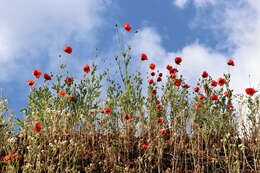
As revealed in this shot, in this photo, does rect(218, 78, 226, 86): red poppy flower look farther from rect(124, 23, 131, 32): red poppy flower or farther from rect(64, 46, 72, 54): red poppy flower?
rect(64, 46, 72, 54): red poppy flower

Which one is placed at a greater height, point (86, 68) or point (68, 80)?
point (86, 68)

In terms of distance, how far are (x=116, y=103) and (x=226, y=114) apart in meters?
1.96

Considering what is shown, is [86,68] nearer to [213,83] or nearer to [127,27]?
[127,27]

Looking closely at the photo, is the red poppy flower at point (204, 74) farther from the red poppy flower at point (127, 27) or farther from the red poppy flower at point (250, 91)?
the red poppy flower at point (127, 27)

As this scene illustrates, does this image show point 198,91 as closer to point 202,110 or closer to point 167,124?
point 202,110

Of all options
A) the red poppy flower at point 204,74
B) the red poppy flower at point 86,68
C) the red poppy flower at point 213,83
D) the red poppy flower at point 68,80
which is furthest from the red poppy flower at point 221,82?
the red poppy flower at point 68,80

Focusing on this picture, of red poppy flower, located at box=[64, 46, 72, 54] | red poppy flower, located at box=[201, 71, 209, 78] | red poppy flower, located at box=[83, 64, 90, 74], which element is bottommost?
red poppy flower, located at box=[83, 64, 90, 74]

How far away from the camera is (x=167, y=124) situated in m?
5.88

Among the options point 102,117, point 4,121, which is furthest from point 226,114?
point 4,121

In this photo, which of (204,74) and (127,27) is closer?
(127,27)

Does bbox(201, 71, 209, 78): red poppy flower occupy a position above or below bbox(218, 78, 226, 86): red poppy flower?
above

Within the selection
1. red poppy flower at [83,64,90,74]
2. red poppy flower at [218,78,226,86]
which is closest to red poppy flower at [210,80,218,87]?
red poppy flower at [218,78,226,86]

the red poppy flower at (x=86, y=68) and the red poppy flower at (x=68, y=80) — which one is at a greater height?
the red poppy flower at (x=86, y=68)

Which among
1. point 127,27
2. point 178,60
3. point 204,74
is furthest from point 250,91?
point 127,27
